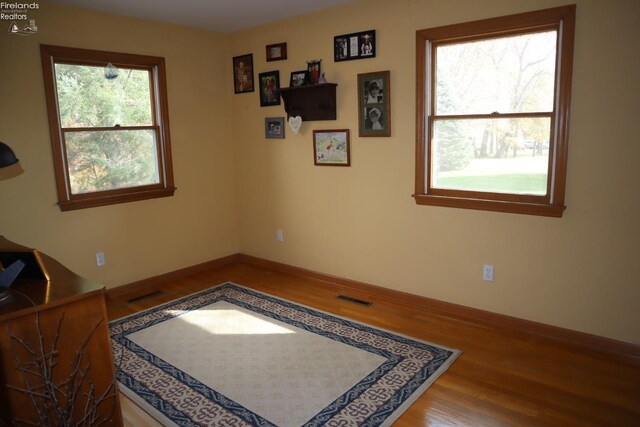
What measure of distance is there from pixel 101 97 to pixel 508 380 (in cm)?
382

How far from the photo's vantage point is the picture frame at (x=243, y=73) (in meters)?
4.66

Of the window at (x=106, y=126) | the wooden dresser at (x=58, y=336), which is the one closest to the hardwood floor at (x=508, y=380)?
the wooden dresser at (x=58, y=336)

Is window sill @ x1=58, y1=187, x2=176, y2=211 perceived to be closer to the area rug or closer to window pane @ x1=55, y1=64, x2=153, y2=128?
window pane @ x1=55, y1=64, x2=153, y2=128

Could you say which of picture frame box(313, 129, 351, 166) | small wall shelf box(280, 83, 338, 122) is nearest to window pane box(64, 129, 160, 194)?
small wall shelf box(280, 83, 338, 122)

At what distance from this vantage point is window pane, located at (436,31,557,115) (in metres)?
2.97

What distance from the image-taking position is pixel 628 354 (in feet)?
9.32

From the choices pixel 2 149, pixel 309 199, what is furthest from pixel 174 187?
pixel 2 149

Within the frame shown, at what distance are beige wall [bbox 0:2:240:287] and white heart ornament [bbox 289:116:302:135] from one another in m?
0.97

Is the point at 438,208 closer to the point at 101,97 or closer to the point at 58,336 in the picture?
the point at 58,336

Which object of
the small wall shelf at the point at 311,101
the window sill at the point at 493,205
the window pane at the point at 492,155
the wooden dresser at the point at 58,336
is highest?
the small wall shelf at the point at 311,101

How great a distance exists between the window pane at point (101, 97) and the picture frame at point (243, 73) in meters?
0.91

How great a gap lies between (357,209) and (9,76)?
9.48 feet

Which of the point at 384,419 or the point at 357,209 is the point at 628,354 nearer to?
the point at 384,419

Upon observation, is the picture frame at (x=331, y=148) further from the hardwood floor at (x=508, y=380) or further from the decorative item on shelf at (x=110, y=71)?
the decorative item on shelf at (x=110, y=71)
